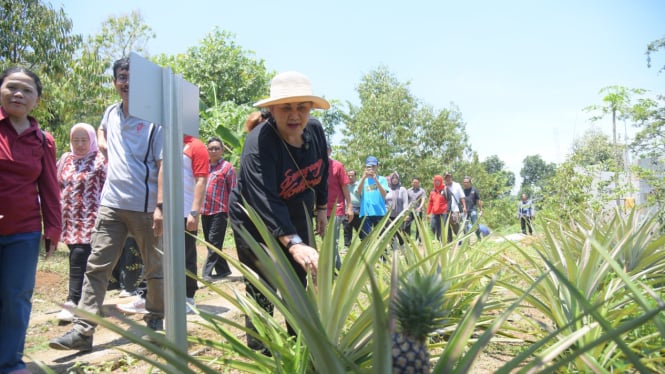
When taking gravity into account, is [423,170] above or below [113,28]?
below

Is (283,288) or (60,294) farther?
(60,294)

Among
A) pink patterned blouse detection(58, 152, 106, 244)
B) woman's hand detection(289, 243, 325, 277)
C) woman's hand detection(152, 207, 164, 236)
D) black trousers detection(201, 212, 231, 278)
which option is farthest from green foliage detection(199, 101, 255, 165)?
woman's hand detection(289, 243, 325, 277)

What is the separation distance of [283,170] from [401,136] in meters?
26.4

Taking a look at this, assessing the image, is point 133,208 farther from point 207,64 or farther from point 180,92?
point 207,64

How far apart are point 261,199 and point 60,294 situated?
4.57 metres

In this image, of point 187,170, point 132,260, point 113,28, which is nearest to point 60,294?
point 132,260

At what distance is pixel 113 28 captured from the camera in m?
29.8

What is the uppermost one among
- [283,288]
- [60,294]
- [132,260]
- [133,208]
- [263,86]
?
[263,86]

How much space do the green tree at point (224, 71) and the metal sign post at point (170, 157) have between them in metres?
24.4

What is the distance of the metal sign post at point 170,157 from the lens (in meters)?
1.87

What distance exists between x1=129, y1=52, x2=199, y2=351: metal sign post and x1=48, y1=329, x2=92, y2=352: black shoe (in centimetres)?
161

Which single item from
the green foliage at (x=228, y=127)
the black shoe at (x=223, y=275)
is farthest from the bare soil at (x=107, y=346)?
the green foliage at (x=228, y=127)

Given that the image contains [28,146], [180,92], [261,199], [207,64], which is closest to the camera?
[180,92]

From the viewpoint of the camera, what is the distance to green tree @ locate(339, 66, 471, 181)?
A: 28.0 meters
